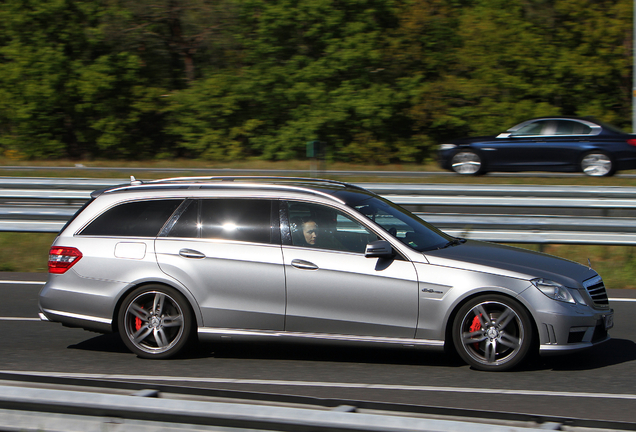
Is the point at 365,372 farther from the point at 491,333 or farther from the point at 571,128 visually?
the point at 571,128

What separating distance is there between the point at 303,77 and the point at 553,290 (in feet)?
80.1

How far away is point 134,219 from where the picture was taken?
6652 millimetres

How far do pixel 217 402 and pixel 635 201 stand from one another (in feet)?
28.5

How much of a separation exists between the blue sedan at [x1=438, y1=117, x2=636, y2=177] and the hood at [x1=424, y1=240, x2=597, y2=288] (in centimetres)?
1270

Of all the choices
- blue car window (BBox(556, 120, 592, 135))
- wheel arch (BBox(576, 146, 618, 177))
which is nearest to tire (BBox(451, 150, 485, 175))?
blue car window (BBox(556, 120, 592, 135))

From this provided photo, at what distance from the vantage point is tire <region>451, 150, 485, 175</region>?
19.4 meters

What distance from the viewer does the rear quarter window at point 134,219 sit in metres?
6.59

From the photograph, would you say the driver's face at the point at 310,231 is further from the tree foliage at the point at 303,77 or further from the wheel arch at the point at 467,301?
the tree foliage at the point at 303,77

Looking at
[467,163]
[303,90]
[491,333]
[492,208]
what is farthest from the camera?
[303,90]

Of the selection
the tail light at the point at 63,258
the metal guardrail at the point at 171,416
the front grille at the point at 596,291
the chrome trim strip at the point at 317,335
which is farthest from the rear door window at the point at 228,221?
the metal guardrail at the point at 171,416

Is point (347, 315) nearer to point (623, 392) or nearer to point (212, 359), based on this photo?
point (212, 359)

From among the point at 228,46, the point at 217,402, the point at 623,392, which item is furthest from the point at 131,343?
the point at 228,46

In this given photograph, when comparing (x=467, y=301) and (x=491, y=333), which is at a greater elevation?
(x=467, y=301)

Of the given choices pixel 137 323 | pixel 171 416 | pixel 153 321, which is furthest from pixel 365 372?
pixel 171 416
